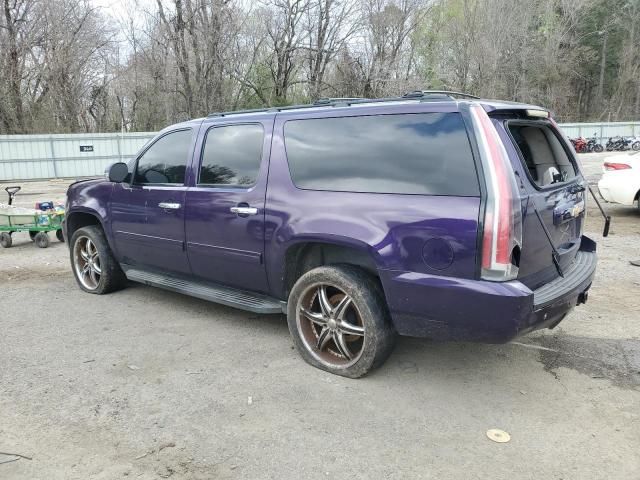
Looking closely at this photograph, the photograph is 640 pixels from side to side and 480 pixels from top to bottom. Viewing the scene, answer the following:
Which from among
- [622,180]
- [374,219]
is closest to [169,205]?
[374,219]

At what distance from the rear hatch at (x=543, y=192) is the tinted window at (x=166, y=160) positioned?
2827 mm

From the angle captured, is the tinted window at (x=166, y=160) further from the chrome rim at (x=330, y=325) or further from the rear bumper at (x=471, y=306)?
the rear bumper at (x=471, y=306)

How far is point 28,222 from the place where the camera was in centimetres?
852

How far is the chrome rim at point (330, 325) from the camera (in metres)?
3.76

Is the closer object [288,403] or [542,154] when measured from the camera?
[288,403]

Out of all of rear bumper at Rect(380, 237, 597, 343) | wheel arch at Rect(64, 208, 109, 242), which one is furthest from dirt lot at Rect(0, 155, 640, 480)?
wheel arch at Rect(64, 208, 109, 242)

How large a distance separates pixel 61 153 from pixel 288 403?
21.5 metres

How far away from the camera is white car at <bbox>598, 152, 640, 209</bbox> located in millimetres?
9500

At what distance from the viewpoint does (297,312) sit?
396cm

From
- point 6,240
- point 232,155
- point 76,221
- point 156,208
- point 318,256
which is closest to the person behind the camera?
point 318,256

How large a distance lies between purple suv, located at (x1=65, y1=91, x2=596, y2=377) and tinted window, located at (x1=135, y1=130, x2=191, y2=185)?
0.02 meters

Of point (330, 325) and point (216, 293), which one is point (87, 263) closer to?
point (216, 293)

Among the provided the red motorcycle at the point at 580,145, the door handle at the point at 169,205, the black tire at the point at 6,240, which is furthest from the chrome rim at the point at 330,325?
the red motorcycle at the point at 580,145

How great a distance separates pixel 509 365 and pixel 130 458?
2.70 m
